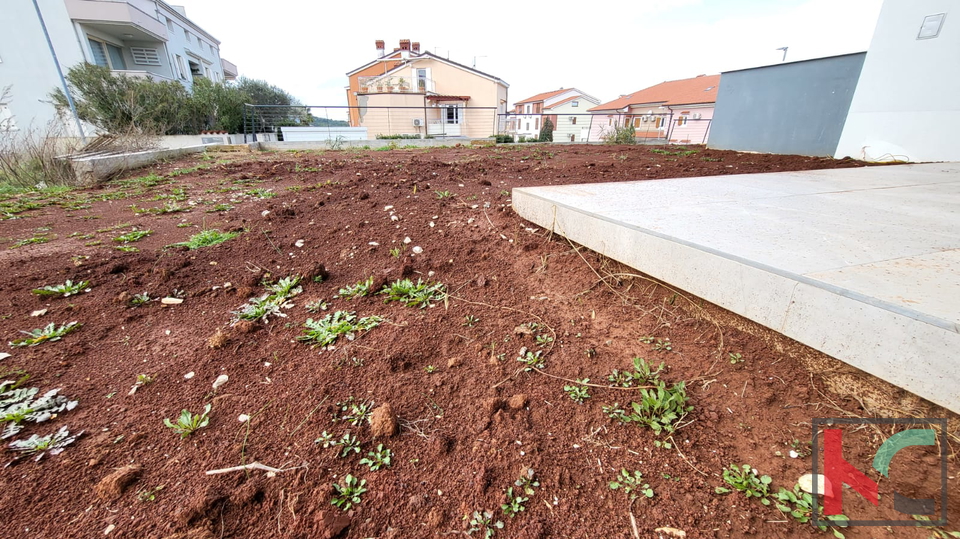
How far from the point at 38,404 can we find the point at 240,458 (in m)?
0.84

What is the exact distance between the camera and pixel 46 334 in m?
1.66

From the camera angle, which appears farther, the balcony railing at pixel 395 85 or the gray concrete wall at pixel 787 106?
the balcony railing at pixel 395 85

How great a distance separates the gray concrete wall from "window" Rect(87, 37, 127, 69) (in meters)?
24.5

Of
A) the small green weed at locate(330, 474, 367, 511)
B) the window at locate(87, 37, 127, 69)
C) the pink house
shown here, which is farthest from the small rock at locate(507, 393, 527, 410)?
the window at locate(87, 37, 127, 69)

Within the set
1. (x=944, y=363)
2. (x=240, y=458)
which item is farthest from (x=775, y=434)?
(x=240, y=458)

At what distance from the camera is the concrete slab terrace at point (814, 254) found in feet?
3.16

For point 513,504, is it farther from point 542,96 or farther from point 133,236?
point 542,96

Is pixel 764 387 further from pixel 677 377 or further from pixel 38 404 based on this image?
pixel 38 404

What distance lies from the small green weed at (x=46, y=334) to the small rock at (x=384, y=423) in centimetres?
161

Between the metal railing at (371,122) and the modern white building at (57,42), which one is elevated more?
the modern white building at (57,42)

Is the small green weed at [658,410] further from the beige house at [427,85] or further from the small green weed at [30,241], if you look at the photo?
the beige house at [427,85]

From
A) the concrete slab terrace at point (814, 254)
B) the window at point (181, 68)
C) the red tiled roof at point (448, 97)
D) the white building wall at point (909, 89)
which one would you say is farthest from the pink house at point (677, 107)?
the window at point (181, 68)

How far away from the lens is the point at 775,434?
1.13 metres

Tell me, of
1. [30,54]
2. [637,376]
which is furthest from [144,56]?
[637,376]
